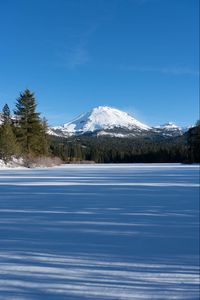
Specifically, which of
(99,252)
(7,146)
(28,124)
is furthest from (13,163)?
(99,252)

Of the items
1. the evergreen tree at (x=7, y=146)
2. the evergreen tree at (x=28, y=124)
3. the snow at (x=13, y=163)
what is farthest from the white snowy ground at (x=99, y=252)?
the evergreen tree at (x=28, y=124)

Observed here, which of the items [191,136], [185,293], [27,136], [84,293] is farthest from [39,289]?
[191,136]

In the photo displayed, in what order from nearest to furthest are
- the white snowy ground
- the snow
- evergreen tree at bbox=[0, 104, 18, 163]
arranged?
the white snowy ground < the snow < evergreen tree at bbox=[0, 104, 18, 163]

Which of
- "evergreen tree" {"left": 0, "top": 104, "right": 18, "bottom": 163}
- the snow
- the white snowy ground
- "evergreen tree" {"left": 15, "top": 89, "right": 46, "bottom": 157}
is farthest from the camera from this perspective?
"evergreen tree" {"left": 15, "top": 89, "right": 46, "bottom": 157}

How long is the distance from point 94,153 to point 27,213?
351 feet

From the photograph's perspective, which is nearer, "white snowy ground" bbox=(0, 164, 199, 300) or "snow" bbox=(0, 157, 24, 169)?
"white snowy ground" bbox=(0, 164, 199, 300)

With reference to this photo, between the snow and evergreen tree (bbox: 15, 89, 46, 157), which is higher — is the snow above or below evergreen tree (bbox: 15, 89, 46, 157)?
below

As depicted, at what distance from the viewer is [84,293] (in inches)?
132

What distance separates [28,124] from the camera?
154 feet

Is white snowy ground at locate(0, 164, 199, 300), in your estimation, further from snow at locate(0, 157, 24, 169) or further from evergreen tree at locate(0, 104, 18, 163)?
evergreen tree at locate(0, 104, 18, 163)

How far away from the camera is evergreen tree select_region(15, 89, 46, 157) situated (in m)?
46.3

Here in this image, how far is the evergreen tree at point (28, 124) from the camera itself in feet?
152

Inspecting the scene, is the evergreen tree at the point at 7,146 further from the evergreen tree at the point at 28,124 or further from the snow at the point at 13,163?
the evergreen tree at the point at 28,124

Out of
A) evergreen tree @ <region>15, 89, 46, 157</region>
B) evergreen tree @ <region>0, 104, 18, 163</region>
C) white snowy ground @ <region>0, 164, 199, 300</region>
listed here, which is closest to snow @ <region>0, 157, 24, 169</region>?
evergreen tree @ <region>0, 104, 18, 163</region>
